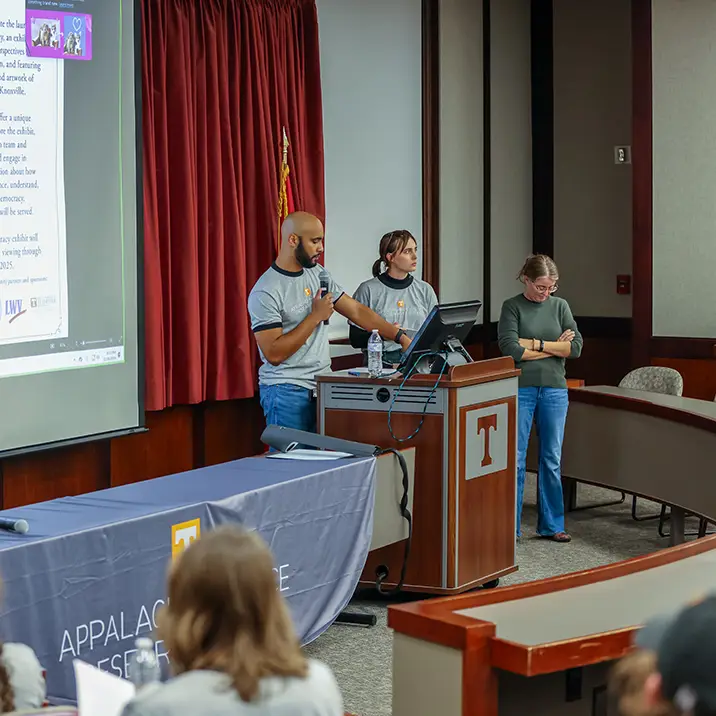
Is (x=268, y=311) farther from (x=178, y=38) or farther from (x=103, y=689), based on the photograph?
(x=103, y=689)

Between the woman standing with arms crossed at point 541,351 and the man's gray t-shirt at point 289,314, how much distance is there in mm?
989

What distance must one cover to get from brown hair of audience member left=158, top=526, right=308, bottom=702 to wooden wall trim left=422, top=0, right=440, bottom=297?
19.3 ft

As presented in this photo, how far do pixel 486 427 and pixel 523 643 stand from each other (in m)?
2.60

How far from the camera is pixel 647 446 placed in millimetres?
5891

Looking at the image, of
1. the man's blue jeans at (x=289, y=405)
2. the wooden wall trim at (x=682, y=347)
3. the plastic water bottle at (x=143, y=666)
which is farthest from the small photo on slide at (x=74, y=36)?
the wooden wall trim at (x=682, y=347)

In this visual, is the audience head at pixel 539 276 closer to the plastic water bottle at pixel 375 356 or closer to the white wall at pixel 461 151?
the plastic water bottle at pixel 375 356

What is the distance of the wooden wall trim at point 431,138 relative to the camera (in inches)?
288

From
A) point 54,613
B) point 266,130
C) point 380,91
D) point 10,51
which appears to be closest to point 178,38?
point 266,130

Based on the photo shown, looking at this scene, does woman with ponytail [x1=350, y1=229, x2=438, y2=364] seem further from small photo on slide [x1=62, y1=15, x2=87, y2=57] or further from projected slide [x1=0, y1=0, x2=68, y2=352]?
small photo on slide [x1=62, y1=15, x2=87, y2=57]

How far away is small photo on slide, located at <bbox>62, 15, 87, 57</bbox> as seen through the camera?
4.52 meters

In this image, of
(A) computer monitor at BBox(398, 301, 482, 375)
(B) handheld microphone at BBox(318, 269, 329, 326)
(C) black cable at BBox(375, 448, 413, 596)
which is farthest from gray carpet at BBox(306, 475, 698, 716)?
(B) handheld microphone at BBox(318, 269, 329, 326)

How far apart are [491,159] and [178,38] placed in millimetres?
3411

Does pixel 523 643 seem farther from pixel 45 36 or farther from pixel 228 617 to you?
pixel 45 36

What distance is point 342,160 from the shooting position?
21.8 ft
